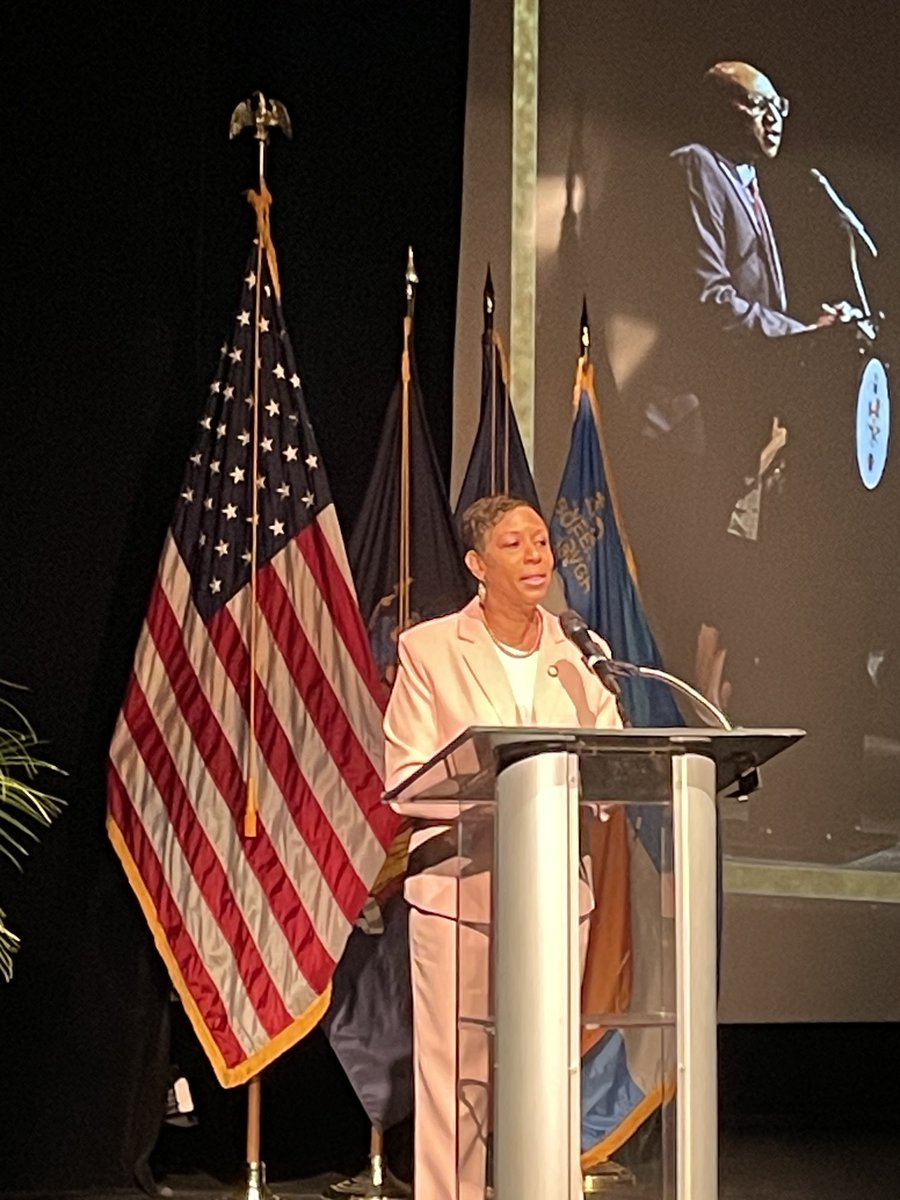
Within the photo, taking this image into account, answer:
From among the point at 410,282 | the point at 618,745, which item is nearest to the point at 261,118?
the point at 410,282

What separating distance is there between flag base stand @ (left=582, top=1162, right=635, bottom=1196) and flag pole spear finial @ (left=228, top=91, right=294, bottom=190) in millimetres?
2761

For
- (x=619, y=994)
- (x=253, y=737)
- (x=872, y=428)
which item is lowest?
(x=619, y=994)

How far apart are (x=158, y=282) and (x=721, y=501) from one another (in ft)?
6.19

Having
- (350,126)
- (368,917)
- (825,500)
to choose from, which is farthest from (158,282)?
(825,500)

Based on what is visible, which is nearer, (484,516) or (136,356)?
(484,516)

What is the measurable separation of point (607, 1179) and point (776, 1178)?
2029mm

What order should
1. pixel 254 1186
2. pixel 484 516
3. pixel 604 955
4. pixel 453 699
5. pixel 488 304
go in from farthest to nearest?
pixel 488 304 < pixel 254 1186 < pixel 484 516 < pixel 453 699 < pixel 604 955

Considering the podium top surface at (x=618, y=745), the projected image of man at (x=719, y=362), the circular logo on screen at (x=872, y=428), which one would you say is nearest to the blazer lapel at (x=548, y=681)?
the podium top surface at (x=618, y=745)

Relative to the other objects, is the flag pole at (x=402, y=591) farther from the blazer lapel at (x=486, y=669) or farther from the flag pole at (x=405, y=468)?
the blazer lapel at (x=486, y=669)

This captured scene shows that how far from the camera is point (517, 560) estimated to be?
3473 millimetres

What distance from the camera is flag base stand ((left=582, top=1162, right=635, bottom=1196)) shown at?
2.63 m

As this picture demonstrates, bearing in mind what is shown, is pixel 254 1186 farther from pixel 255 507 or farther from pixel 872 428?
pixel 872 428

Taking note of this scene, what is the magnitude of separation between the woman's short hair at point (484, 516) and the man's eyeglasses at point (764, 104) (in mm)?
2632

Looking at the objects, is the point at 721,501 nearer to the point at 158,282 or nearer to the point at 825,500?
the point at 825,500
